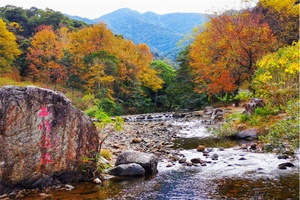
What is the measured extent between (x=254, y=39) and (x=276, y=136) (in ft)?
53.0

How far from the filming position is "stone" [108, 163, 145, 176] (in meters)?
9.01

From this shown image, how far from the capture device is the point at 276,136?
9.88 m

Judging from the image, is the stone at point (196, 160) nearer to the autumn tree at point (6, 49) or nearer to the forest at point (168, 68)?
the forest at point (168, 68)

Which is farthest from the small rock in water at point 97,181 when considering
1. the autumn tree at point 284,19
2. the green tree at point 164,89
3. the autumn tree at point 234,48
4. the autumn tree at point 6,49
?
the green tree at point 164,89

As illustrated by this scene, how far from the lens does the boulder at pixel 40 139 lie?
7266mm

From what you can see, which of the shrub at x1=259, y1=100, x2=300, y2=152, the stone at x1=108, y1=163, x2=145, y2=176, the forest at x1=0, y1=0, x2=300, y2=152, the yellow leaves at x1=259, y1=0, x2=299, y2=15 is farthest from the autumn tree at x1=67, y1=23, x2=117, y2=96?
the shrub at x1=259, y1=100, x2=300, y2=152

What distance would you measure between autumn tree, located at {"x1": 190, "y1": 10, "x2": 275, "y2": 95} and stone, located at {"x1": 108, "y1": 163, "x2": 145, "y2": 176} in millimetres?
18152

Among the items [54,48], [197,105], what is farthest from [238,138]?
[54,48]

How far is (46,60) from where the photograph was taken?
38.7m

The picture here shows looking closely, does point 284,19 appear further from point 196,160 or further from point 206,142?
point 196,160

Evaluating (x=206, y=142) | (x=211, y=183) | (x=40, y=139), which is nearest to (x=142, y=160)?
(x=211, y=183)

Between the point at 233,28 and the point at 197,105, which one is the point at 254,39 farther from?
the point at 197,105

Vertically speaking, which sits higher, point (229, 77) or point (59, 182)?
point (229, 77)

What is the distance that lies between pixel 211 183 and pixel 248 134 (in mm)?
7488
